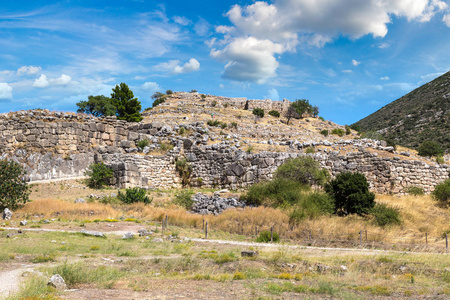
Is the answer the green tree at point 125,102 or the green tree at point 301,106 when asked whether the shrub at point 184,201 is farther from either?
the green tree at point 301,106

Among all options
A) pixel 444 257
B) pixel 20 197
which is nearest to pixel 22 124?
pixel 20 197

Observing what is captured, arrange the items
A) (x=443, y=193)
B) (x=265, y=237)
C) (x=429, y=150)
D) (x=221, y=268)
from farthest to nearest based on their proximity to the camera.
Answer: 1. (x=429, y=150)
2. (x=443, y=193)
3. (x=265, y=237)
4. (x=221, y=268)

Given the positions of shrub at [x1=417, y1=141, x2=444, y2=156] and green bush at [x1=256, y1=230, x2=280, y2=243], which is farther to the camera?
shrub at [x1=417, y1=141, x2=444, y2=156]

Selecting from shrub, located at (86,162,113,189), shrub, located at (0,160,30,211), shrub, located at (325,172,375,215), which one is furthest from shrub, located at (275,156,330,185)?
shrub, located at (0,160,30,211)

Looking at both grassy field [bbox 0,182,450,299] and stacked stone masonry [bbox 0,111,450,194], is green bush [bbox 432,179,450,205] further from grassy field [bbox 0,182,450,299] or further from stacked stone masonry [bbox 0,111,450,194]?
stacked stone masonry [bbox 0,111,450,194]

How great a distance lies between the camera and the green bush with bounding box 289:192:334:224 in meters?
18.1

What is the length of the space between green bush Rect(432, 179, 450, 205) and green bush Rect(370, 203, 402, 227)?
447 cm

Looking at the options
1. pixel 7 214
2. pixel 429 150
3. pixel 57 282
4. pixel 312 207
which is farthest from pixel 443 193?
pixel 7 214

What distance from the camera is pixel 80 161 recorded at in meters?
24.8

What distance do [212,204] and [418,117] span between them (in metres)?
53.6

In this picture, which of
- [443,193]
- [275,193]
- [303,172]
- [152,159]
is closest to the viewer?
[275,193]

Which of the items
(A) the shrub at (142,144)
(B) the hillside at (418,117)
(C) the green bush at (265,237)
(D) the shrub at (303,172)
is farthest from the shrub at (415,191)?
(B) the hillside at (418,117)

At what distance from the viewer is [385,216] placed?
18.0 m

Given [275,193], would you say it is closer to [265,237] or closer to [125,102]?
[265,237]
